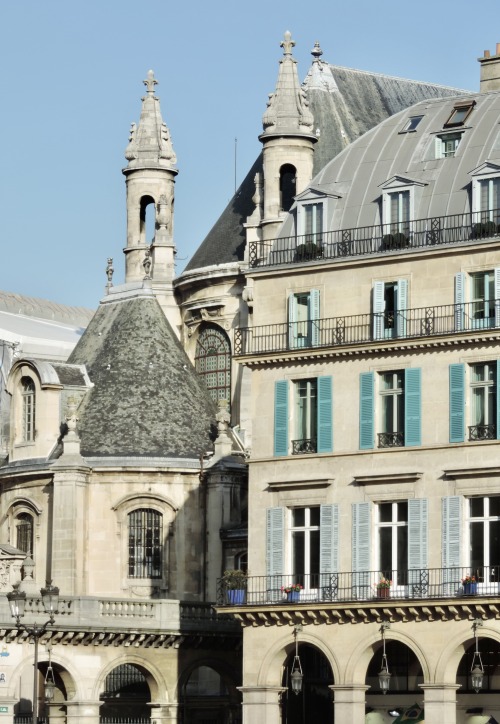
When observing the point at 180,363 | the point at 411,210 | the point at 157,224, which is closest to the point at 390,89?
the point at 157,224

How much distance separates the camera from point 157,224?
10850 cm

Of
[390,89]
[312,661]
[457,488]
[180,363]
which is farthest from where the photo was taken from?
[390,89]

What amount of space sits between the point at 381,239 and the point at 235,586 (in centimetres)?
1221

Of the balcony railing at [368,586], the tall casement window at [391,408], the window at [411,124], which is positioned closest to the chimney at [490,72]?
the window at [411,124]

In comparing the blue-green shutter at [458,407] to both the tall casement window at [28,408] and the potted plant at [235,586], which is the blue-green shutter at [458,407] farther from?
the tall casement window at [28,408]

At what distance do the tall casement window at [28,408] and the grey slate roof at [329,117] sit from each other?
1190 centimetres

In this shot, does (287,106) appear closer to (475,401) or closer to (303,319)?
(303,319)

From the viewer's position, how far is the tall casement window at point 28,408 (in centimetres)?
9819

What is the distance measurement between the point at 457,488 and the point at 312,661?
14680mm

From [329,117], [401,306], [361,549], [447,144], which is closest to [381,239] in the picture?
[401,306]

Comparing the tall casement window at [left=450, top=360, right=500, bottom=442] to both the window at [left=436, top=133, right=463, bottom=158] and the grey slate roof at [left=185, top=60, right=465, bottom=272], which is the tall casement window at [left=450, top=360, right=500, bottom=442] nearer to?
the window at [left=436, top=133, right=463, bottom=158]

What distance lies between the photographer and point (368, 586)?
250 feet

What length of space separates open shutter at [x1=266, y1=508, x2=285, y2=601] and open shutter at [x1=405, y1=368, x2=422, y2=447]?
16.9ft

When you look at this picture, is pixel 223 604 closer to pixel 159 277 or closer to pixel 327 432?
pixel 327 432
